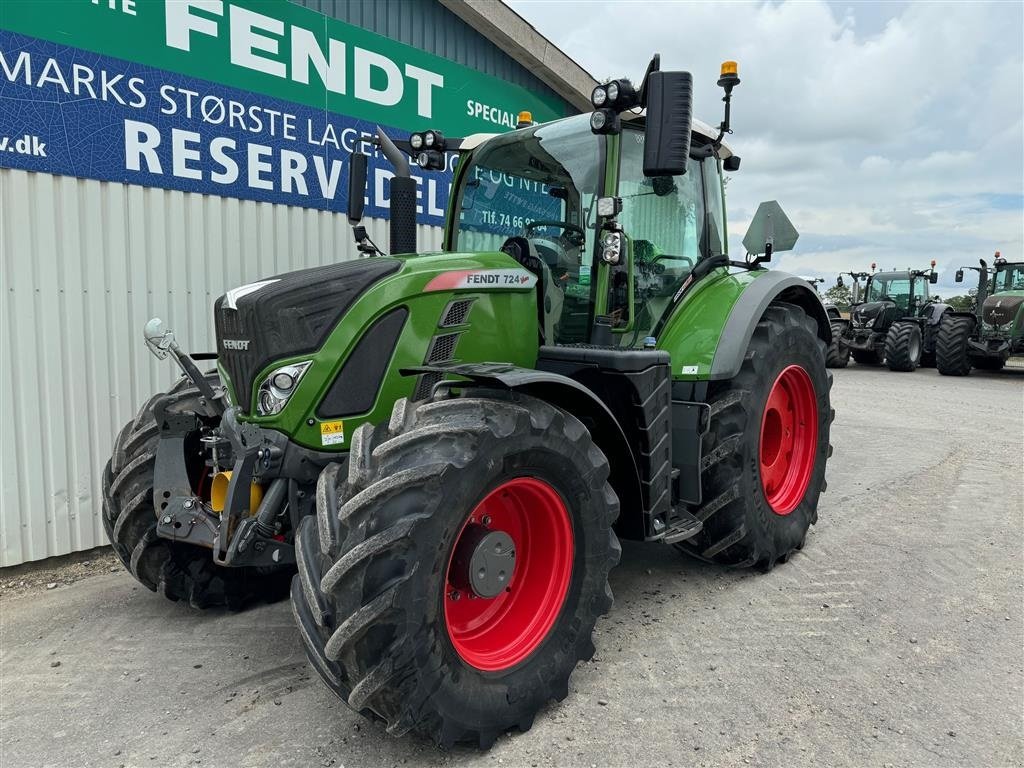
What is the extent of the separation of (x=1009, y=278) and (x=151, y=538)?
1822 cm

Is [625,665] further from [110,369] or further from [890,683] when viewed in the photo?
[110,369]

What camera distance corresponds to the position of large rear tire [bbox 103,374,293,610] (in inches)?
130

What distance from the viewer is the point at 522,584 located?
282cm

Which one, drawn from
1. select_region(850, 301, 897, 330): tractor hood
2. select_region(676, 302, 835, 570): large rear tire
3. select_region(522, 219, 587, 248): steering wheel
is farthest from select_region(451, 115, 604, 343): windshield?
select_region(850, 301, 897, 330): tractor hood

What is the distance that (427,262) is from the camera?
304 cm

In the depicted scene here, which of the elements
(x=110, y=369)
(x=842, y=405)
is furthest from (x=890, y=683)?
(x=842, y=405)

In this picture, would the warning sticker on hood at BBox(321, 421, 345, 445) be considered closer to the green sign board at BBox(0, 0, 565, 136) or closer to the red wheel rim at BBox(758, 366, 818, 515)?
the red wheel rim at BBox(758, 366, 818, 515)

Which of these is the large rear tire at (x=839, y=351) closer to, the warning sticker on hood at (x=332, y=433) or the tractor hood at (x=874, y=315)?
the tractor hood at (x=874, y=315)

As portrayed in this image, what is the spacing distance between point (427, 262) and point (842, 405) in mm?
9707

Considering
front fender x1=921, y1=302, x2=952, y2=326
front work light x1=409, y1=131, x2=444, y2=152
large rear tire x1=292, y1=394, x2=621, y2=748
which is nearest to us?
large rear tire x1=292, y1=394, x2=621, y2=748

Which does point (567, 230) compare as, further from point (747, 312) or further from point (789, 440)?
point (789, 440)

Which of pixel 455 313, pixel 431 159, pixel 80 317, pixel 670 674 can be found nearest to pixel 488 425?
pixel 455 313

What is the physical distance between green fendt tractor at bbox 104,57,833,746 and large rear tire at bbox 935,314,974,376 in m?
13.3

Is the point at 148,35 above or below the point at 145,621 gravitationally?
above
